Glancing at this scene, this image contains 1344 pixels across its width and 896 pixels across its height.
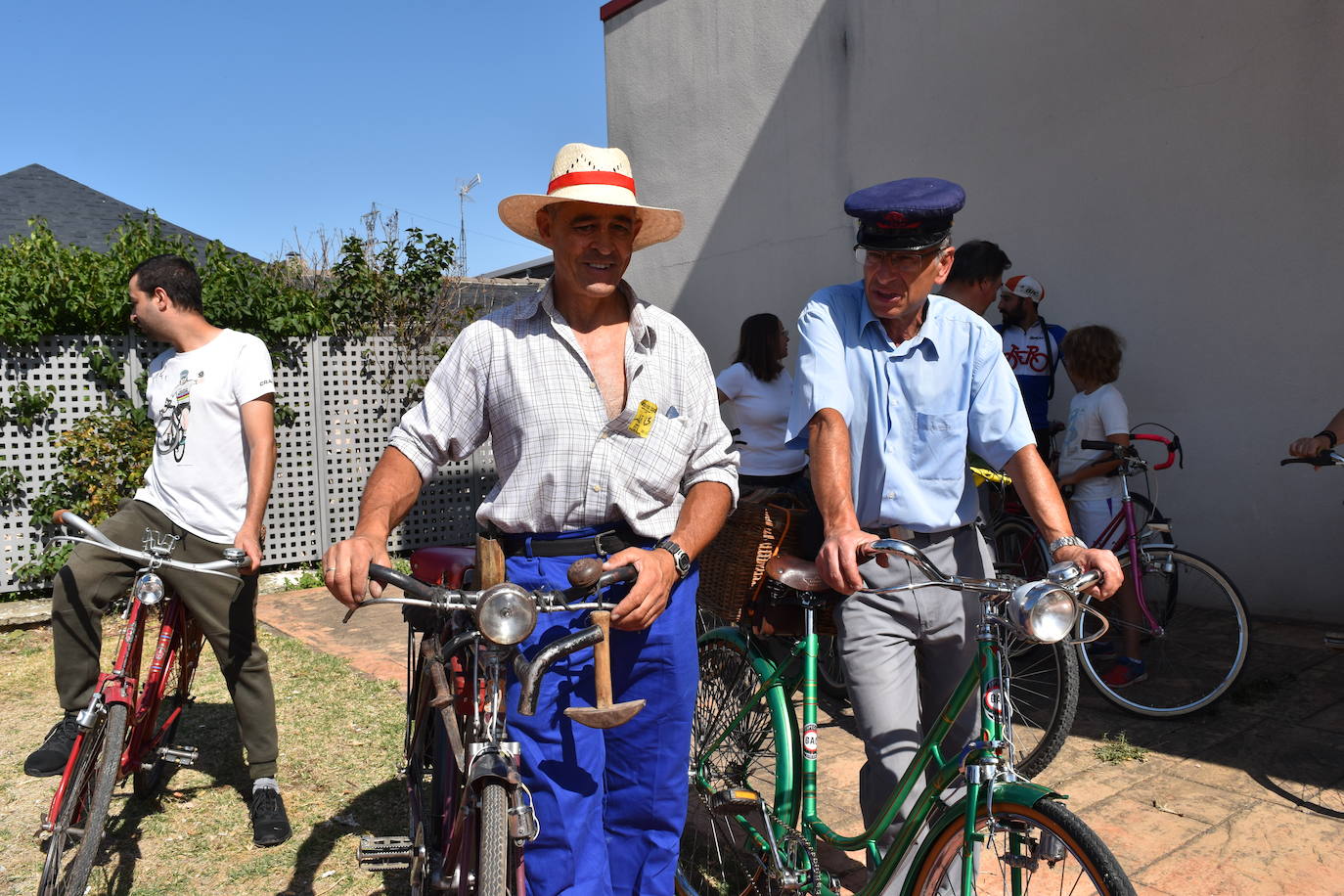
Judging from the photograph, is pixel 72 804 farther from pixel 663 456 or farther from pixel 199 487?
pixel 663 456

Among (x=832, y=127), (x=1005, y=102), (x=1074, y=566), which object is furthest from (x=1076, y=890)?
(x=832, y=127)

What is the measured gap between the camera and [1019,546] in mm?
5762

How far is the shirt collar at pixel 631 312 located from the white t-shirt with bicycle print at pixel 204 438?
5.77 feet

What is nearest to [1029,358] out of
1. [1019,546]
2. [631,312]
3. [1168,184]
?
[1019,546]

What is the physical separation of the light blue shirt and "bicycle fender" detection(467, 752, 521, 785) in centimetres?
119

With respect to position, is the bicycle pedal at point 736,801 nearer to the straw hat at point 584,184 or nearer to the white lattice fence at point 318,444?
the straw hat at point 584,184

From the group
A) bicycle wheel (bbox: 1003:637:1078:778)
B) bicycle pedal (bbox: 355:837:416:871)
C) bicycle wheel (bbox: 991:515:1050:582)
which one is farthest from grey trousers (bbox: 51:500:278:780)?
bicycle wheel (bbox: 991:515:1050:582)

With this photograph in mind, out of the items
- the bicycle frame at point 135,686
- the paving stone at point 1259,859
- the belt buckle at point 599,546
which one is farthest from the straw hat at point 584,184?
the paving stone at point 1259,859

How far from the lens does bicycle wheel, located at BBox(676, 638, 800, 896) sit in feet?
9.52

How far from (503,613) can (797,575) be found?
1020mm

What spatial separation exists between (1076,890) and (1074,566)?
650 mm

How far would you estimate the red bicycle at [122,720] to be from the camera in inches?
125

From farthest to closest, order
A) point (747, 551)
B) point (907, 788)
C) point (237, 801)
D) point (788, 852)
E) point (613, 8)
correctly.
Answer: point (613, 8) → point (237, 801) → point (747, 551) → point (788, 852) → point (907, 788)

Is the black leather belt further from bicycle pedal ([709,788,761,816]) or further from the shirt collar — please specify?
bicycle pedal ([709,788,761,816])
